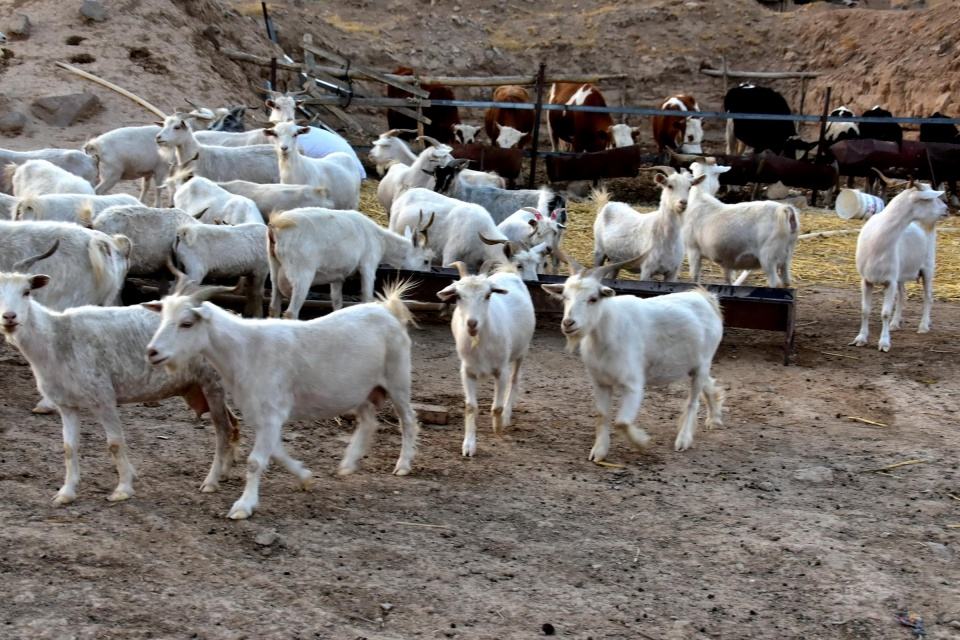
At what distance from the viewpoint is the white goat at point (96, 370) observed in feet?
19.6

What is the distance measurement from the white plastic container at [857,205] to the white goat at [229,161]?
27.6ft

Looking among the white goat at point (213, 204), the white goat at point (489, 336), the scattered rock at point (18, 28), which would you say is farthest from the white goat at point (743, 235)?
the scattered rock at point (18, 28)

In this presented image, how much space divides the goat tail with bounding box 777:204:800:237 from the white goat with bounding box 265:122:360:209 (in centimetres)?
450

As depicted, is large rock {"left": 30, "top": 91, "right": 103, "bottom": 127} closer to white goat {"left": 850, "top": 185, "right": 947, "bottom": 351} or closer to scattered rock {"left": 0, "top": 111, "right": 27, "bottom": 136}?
scattered rock {"left": 0, "top": 111, "right": 27, "bottom": 136}

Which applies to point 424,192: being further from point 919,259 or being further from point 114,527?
point 114,527

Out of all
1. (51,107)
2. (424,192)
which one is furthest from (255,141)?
(51,107)

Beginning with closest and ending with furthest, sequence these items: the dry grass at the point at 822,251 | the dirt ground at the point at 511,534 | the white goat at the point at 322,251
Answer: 1. the dirt ground at the point at 511,534
2. the white goat at the point at 322,251
3. the dry grass at the point at 822,251

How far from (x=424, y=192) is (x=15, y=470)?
579 centimetres

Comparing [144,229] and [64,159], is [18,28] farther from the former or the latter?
[144,229]

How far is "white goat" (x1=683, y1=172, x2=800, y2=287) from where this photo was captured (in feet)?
34.4

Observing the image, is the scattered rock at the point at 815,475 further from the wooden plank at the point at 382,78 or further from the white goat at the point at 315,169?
the wooden plank at the point at 382,78

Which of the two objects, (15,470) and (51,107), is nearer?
(15,470)

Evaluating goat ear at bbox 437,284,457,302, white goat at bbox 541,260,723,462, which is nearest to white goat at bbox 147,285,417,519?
goat ear at bbox 437,284,457,302

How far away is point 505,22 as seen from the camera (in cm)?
2847
